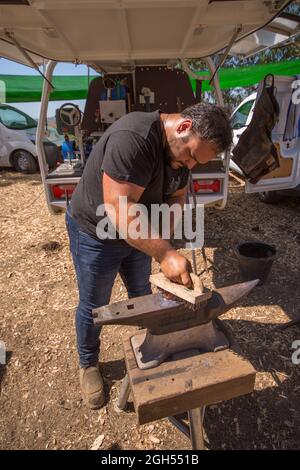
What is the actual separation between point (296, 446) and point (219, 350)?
99cm

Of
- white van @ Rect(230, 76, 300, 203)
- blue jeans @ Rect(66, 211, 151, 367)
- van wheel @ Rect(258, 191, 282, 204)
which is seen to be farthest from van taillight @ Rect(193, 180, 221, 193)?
van wheel @ Rect(258, 191, 282, 204)

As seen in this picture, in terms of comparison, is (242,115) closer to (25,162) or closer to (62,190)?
(62,190)

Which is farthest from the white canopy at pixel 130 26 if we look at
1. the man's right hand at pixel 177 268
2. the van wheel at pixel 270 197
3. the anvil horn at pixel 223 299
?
the van wheel at pixel 270 197

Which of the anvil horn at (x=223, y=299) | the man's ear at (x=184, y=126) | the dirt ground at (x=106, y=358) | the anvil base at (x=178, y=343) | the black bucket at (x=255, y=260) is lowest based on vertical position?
the dirt ground at (x=106, y=358)

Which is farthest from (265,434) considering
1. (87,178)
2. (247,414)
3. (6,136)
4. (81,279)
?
(6,136)

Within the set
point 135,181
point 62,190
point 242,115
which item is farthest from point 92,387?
point 242,115

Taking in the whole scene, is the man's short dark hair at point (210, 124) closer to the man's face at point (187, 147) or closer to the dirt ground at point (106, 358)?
the man's face at point (187, 147)

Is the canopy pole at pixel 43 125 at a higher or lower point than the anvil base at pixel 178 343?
higher

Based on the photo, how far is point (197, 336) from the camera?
1.52m

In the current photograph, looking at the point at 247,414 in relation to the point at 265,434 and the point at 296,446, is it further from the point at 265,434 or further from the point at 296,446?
the point at 296,446

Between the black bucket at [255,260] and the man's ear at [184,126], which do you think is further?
the black bucket at [255,260]

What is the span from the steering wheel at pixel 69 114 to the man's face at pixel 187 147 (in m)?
2.38

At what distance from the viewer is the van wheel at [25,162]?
8.59 meters
